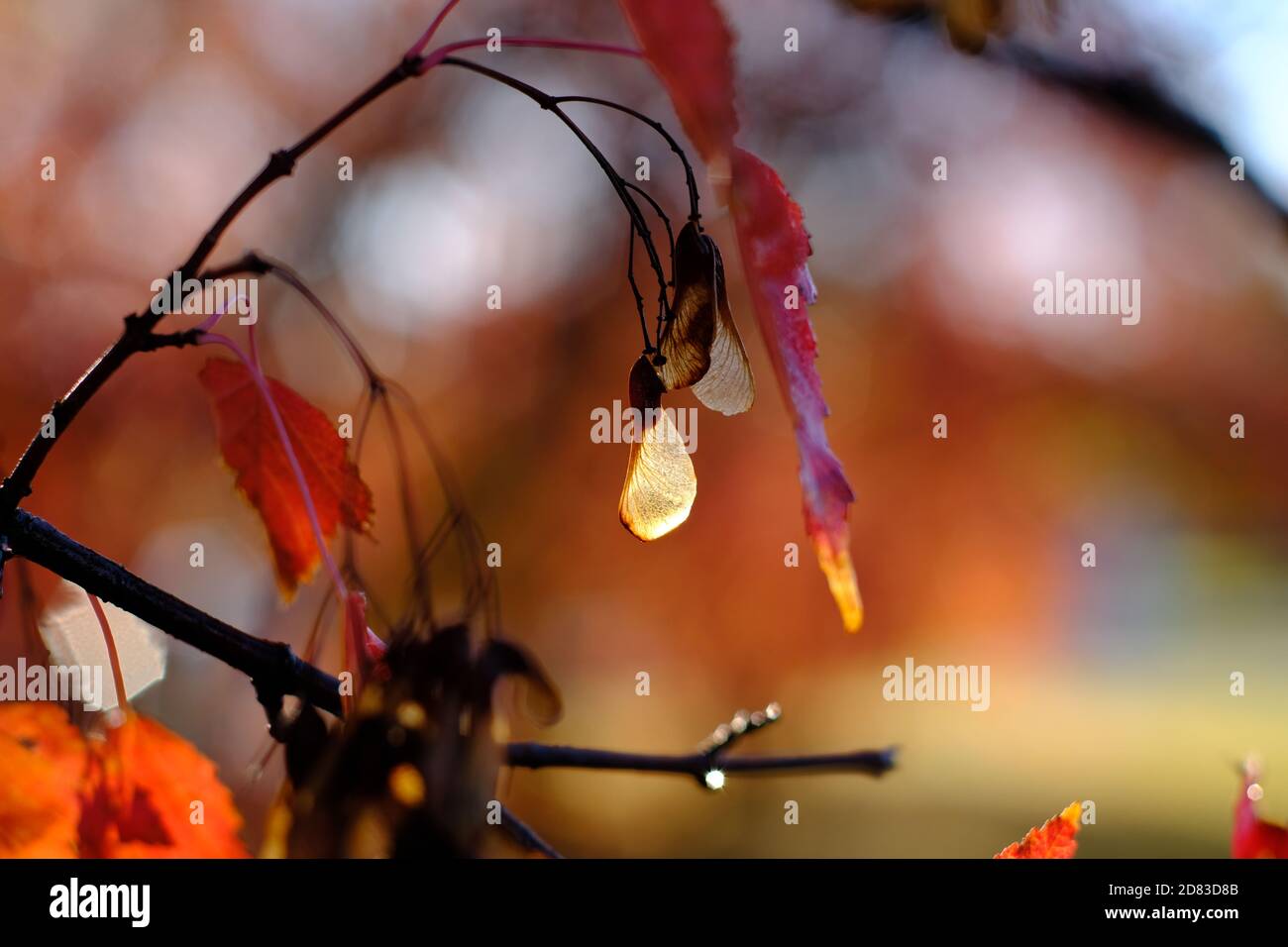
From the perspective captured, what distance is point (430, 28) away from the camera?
34 cm

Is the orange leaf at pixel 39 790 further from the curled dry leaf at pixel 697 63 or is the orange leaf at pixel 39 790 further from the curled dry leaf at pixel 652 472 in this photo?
the curled dry leaf at pixel 697 63

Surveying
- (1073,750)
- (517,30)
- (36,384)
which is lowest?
(1073,750)

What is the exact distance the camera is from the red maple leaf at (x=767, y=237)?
0.27 m

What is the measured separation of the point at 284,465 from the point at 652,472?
237mm

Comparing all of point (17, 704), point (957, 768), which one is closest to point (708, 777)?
point (17, 704)

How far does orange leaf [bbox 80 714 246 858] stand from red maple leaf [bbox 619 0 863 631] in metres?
0.38

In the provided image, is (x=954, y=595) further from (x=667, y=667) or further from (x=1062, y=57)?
(x=1062, y=57)

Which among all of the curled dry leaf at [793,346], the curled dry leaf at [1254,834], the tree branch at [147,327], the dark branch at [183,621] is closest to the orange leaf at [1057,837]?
the curled dry leaf at [1254,834]

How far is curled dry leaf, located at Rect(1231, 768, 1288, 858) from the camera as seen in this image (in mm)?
440

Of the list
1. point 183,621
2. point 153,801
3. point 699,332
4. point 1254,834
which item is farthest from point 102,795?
point 1254,834

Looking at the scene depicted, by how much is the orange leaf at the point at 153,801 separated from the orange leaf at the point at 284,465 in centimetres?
12

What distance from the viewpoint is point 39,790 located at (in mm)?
442

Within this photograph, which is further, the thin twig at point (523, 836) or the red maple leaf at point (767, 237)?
the thin twig at point (523, 836)
